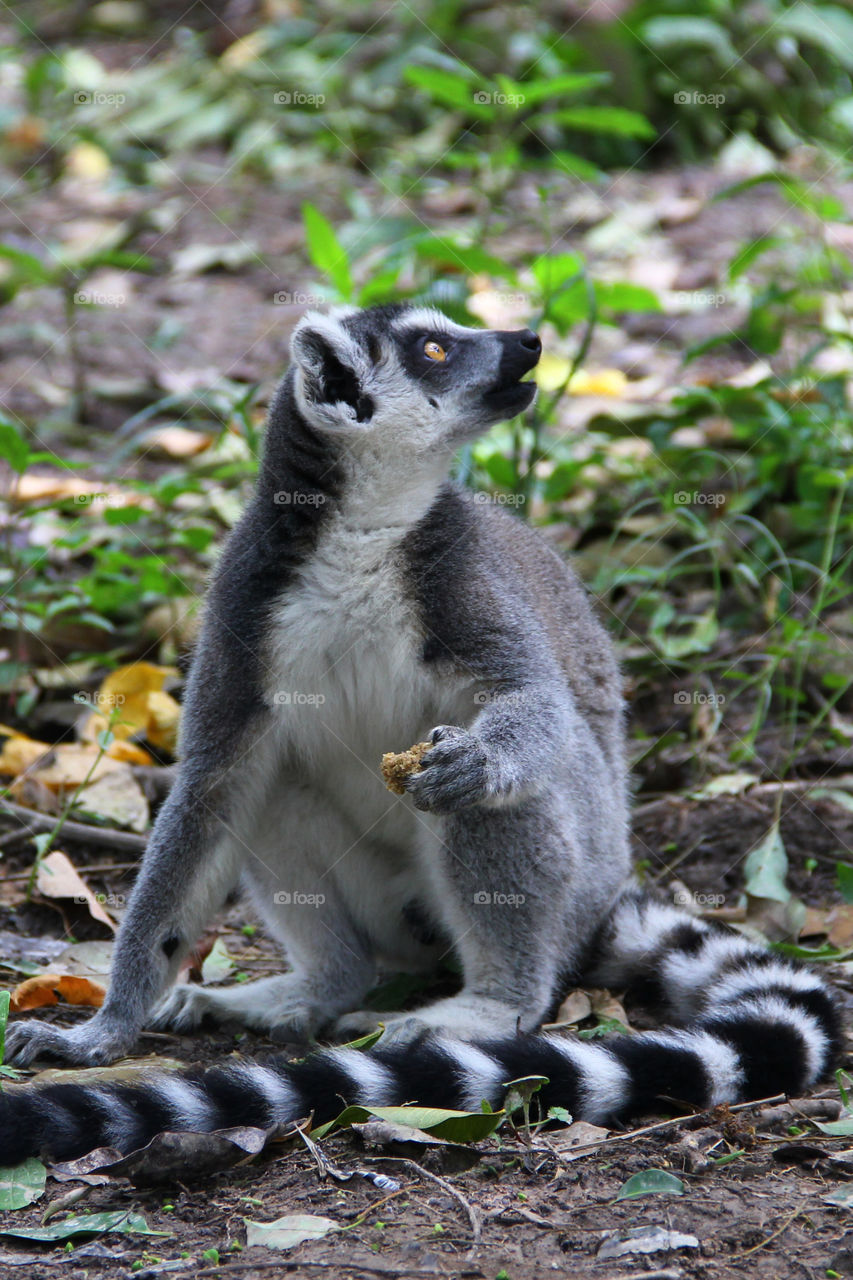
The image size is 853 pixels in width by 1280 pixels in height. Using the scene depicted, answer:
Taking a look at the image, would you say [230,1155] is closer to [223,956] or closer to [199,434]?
[223,956]

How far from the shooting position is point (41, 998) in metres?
4.21

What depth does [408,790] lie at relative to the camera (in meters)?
3.79

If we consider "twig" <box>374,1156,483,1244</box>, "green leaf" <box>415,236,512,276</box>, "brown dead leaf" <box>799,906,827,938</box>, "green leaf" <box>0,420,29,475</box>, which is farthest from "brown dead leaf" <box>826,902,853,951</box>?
"green leaf" <box>0,420,29,475</box>

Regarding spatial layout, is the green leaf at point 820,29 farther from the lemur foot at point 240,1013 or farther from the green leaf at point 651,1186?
the green leaf at point 651,1186

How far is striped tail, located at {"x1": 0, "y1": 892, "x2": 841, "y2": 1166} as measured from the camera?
3129mm

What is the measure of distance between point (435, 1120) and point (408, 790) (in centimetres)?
93

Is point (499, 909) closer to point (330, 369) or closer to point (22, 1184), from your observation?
point (22, 1184)

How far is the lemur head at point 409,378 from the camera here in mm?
4227

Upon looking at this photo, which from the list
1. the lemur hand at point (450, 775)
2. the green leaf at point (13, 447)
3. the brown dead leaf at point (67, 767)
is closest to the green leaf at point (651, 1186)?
the lemur hand at point (450, 775)

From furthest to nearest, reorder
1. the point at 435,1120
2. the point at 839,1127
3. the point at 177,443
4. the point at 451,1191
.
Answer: the point at 177,443, the point at 839,1127, the point at 435,1120, the point at 451,1191

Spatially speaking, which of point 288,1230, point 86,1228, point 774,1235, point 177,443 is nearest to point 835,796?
point 774,1235

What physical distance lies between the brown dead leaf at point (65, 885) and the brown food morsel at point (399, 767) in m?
1.48

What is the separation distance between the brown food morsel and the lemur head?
1.02 metres

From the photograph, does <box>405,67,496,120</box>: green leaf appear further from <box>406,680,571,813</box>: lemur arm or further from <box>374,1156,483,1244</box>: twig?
<box>374,1156,483,1244</box>: twig
